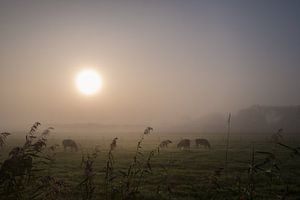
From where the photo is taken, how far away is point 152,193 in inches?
685

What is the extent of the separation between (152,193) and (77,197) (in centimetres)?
389

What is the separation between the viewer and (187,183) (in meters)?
20.5

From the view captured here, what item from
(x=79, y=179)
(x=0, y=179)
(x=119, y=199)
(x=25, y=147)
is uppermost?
(x=25, y=147)

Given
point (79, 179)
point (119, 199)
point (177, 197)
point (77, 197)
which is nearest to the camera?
point (119, 199)

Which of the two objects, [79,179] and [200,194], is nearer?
[200,194]

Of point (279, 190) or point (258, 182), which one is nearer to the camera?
point (279, 190)

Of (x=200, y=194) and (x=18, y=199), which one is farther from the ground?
(x=18, y=199)

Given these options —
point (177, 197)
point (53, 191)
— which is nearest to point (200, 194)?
point (177, 197)

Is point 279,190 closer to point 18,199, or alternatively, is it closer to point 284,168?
point 284,168

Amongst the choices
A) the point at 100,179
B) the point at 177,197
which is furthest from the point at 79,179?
the point at 177,197

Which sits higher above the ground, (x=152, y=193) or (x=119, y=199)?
(x=119, y=199)

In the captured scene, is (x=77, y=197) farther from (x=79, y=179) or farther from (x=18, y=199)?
(x=18, y=199)

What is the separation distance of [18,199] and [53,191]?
1.84ft

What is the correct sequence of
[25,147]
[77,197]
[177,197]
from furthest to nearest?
[177,197] → [77,197] → [25,147]
